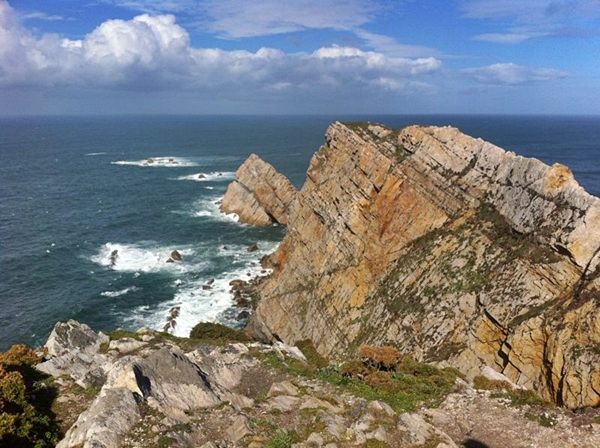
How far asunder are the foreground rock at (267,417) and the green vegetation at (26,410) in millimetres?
990

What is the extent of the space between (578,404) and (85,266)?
7198cm

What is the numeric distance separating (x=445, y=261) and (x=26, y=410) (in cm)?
3313

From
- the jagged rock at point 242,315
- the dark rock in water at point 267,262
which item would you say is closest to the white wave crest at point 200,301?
the dark rock in water at point 267,262

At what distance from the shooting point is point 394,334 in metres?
39.6

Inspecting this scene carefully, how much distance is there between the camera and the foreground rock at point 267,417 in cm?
1803

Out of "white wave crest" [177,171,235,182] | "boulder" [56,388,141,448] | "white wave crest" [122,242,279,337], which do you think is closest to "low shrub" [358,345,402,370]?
"boulder" [56,388,141,448]

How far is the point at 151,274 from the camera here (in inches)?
2862

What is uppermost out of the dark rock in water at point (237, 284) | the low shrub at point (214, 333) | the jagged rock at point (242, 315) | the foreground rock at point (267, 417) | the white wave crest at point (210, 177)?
the white wave crest at point (210, 177)

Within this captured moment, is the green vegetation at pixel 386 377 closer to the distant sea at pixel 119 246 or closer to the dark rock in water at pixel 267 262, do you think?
the distant sea at pixel 119 246

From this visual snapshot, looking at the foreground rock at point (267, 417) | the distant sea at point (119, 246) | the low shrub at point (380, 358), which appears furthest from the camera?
the distant sea at point (119, 246)

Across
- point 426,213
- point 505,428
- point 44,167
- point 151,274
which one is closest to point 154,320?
point 151,274

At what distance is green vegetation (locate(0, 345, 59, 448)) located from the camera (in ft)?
57.8

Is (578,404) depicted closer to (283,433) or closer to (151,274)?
(283,433)

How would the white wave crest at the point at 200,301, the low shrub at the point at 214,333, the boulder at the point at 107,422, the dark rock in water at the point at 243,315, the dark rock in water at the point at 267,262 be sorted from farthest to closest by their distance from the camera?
the dark rock in water at the point at 267,262 < the dark rock in water at the point at 243,315 < the white wave crest at the point at 200,301 < the low shrub at the point at 214,333 < the boulder at the point at 107,422
